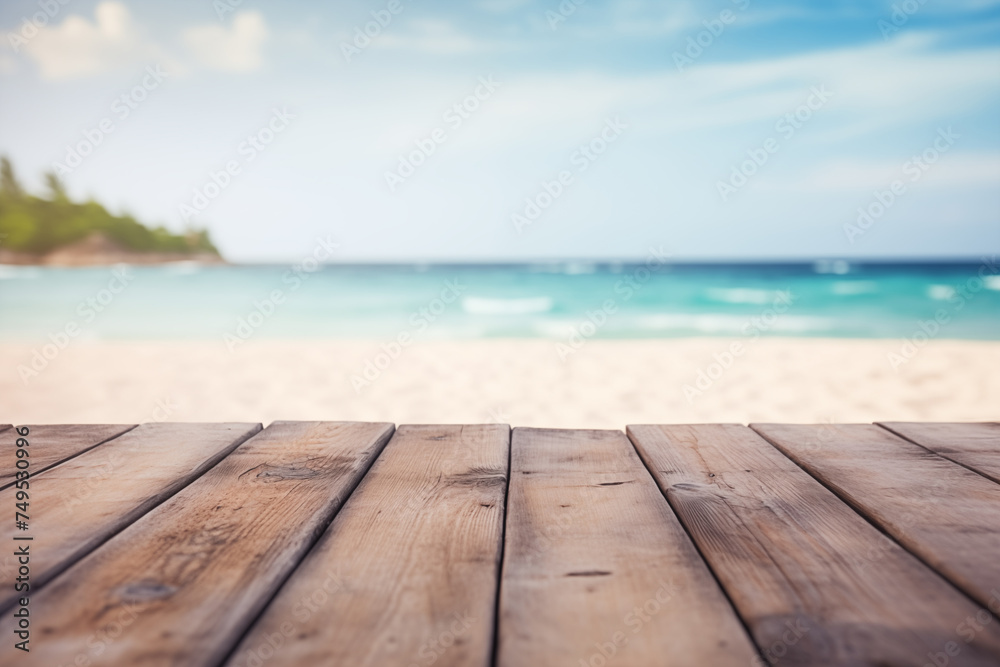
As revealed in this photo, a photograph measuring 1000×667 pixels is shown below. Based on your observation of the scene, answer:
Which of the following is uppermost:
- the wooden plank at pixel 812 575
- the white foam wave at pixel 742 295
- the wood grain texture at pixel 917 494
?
the white foam wave at pixel 742 295

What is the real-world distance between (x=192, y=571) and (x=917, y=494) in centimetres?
104

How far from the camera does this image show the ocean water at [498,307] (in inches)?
473

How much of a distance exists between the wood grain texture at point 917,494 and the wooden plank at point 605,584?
0.29 m

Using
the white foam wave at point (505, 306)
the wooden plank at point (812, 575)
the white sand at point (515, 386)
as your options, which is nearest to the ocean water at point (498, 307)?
the white foam wave at point (505, 306)

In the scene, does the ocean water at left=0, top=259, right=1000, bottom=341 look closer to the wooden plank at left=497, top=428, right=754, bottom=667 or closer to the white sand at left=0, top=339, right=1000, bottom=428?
the white sand at left=0, top=339, right=1000, bottom=428

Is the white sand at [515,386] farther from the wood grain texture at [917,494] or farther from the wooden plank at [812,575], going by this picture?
the wooden plank at [812,575]

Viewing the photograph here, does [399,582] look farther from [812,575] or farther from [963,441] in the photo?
[963,441]

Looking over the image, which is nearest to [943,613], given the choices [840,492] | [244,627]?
[840,492]

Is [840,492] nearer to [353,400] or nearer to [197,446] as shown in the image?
[197,446]

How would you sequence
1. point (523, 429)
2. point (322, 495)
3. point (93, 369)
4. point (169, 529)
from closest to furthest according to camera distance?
point (169, 529) < point (322, 495) < point (523, 429) < point (93, 369)

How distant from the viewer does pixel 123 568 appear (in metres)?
0.73

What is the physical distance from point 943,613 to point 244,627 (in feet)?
2.35

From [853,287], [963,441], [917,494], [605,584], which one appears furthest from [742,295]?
[605,584]

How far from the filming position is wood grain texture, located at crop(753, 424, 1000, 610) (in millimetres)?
737
